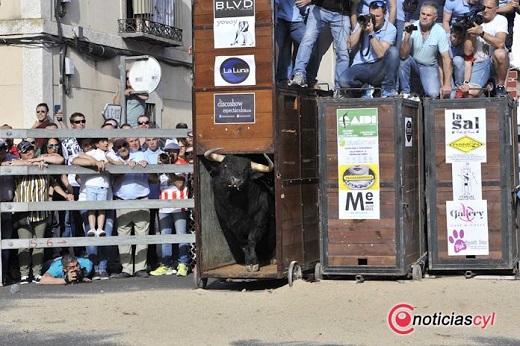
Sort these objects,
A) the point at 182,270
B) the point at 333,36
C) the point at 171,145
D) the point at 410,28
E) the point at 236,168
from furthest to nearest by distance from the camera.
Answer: the point at 171,145 < the point at 182,270 < the point at 333,36 < the point at 410,28 < the point at 236,168

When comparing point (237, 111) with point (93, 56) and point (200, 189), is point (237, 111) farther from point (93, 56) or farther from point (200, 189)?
point (93, 56)

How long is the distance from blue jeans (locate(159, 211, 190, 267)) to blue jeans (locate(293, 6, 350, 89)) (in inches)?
99.4

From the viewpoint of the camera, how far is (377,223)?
12.6m

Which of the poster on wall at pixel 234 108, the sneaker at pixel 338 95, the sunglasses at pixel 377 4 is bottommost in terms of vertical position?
the poster on wall at pixel 234 108

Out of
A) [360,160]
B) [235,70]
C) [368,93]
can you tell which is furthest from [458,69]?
[235,70]

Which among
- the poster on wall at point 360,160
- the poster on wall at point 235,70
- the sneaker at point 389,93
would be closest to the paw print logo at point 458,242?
the poster on wall at point 360,160

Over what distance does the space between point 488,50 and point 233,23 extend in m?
3.63

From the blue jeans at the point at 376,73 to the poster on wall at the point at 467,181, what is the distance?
1.39 metres

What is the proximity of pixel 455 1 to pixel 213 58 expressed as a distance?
12.0 ft

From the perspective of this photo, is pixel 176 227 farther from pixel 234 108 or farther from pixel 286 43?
pixel 286 43

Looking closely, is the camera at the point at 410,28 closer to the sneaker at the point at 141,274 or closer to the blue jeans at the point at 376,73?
the blue jeans at the point at 376,73

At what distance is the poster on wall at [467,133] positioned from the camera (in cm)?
1278

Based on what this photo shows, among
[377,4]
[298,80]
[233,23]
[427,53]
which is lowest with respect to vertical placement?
[298,80]

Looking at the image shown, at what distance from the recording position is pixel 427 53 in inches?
537
